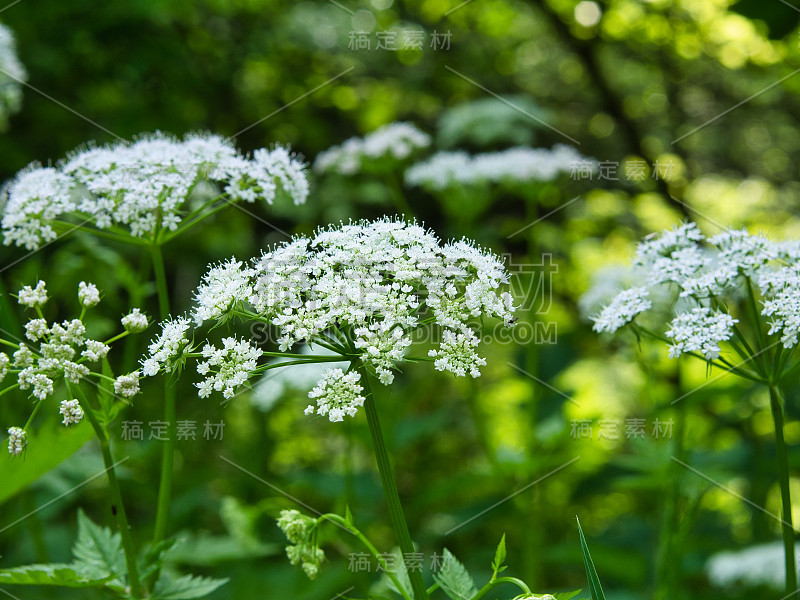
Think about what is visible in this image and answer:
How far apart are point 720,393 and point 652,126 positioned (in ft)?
18.7

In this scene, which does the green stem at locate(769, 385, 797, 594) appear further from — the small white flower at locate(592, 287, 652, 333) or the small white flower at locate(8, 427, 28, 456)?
the small white flower at locate(8, 427, 28, 456)

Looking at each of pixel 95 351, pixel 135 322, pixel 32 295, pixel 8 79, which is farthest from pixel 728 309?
pixel 8 79

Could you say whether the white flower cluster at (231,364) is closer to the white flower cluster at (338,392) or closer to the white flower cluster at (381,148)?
the white flower cluster at (338,392)

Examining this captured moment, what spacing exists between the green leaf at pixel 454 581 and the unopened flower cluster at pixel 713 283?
3.96ft

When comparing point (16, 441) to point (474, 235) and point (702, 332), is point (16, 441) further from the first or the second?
point (474, 235)

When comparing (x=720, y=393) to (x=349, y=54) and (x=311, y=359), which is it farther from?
(x=349, y=54)

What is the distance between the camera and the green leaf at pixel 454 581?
2.44 meters

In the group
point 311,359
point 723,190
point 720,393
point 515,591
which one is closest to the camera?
point 311,359

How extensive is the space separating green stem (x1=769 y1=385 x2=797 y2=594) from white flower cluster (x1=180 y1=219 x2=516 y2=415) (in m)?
1.13

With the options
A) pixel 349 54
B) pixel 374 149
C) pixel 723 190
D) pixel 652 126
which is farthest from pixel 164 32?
pixel 723 190

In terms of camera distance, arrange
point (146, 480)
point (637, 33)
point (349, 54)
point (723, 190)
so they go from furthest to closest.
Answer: point (723, 190), point (637, 33), point (349, 54), point (146, 480)

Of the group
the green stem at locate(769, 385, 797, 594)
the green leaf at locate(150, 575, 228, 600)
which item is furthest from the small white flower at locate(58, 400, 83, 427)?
the green stem at locate(769, 385, 797, 594)

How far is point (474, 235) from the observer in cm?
622

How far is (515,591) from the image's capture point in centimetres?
484
